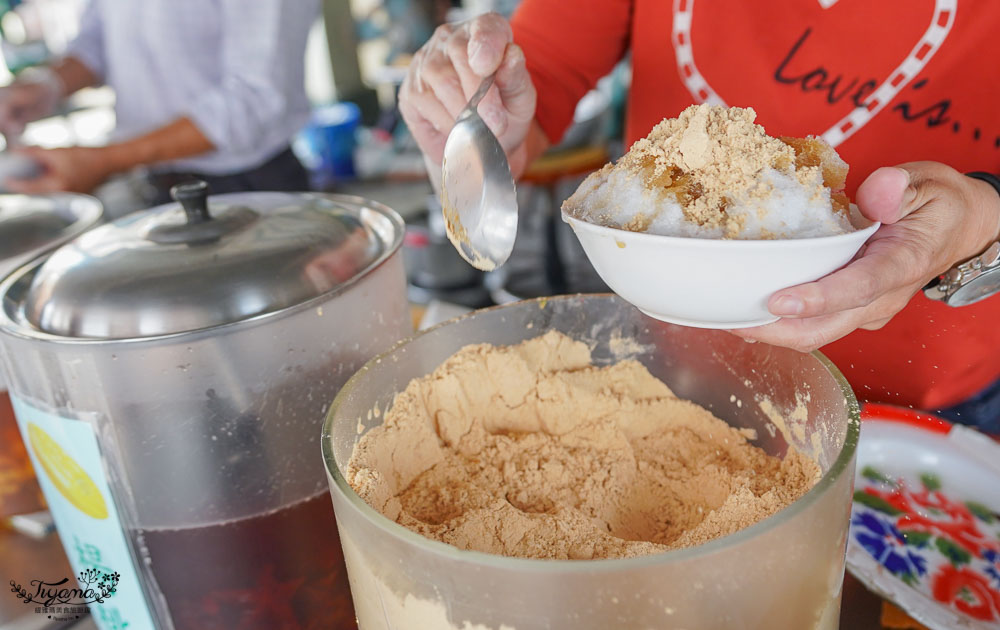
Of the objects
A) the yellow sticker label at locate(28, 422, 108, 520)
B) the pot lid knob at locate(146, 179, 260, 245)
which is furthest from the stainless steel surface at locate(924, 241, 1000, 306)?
the yellow sticker label at locate(28, 422, 108, 520)

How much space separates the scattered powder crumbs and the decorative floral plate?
0.62ft

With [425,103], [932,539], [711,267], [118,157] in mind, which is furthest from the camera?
[118,157]

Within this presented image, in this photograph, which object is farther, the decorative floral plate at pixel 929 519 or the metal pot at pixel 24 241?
the metal pot at pixel 24 241

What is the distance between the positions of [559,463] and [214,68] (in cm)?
166

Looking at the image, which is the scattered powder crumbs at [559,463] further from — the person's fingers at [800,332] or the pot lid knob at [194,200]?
the pot lid knob at [194,200]

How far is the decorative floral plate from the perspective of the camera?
64 centimetres

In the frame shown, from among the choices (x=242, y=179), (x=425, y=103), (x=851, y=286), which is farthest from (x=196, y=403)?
(x=242, y=179)

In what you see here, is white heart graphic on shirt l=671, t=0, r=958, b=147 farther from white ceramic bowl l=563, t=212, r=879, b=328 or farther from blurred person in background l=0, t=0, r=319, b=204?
blurred person in background l=0, t=0, r=319, b=204

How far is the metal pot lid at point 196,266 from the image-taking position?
0.64m

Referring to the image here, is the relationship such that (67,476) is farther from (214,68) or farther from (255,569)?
(214,68)

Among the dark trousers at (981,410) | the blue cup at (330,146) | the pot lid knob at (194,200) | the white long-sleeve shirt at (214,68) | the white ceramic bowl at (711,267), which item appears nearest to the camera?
the white ceramic bowl at (711,267)

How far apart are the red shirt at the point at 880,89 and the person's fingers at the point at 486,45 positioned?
322mm

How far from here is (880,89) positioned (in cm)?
84

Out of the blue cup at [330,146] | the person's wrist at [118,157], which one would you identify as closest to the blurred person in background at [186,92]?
the person's wrist at [118,157]
